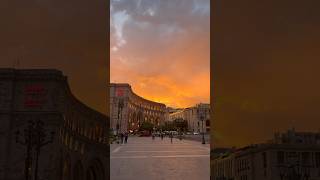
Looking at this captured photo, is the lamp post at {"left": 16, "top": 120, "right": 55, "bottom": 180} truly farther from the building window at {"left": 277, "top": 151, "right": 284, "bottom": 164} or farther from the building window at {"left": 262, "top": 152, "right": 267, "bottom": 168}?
the building window at {"left": 277, "top": 151, "right": 284, "bottom": 164}

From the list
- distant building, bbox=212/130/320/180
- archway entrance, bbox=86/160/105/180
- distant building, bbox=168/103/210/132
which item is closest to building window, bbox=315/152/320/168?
distant building, bbox=212/130/320/180

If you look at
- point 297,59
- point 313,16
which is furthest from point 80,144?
point 313,16

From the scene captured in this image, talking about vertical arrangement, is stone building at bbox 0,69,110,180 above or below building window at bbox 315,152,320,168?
above

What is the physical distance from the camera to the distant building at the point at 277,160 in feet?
19.6

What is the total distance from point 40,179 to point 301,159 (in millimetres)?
3520

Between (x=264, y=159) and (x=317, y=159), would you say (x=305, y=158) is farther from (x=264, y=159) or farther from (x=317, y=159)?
(x=264, y=159)

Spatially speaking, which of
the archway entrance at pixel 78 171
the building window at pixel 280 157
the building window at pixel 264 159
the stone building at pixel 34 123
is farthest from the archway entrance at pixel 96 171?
the building window at pixel 280 157

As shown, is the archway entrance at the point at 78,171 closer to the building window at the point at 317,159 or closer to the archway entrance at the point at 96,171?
the archway entrance at the point at 96,171

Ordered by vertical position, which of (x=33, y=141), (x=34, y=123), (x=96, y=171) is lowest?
(x=96, y=171)

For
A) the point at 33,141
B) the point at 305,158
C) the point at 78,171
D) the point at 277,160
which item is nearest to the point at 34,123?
the point at 33,141

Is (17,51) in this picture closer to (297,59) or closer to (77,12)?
(77,12)

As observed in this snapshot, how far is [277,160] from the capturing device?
19.8 feet

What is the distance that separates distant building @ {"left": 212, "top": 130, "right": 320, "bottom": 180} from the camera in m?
5.98

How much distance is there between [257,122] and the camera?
6.27 meters
